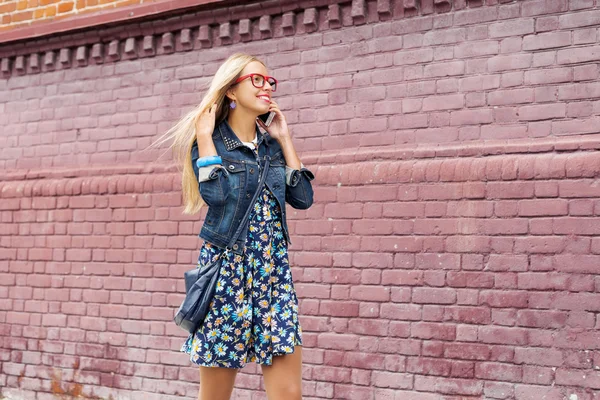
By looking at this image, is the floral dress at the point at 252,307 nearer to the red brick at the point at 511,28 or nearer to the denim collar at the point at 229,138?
the denim collar at the point at 229,138

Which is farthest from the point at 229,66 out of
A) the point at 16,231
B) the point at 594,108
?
the point at 16,231

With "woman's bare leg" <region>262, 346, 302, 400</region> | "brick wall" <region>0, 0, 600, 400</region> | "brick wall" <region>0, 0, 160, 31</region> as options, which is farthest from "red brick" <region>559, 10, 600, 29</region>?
"brick wall" <region>0, 0, 160, 31</region>

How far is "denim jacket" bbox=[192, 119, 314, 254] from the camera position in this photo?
419cm

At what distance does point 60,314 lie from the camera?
7.82 meters

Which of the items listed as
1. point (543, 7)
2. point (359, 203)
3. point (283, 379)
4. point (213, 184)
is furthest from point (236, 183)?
point (543, 7)

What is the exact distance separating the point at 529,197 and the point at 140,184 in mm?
3313

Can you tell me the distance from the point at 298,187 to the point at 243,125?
0.42m

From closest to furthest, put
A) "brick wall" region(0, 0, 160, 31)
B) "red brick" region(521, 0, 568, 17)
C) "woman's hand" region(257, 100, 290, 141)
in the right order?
"woman's hand" region(257, 100, 290, 141)
"red brick" region(521, 0, 568, 17)
"brick wall" region(0, 0, 160, 31)

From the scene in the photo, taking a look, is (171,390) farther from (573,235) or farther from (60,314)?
(573,235)

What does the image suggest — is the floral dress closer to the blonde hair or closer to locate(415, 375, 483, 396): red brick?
→ the blonde hair

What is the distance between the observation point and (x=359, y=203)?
247 inches

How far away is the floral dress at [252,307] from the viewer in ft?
13.8

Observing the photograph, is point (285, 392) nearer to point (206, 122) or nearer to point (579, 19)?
point (206, 122)

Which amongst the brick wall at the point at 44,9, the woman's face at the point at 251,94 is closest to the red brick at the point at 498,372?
the woman's face at the point at 251,94
